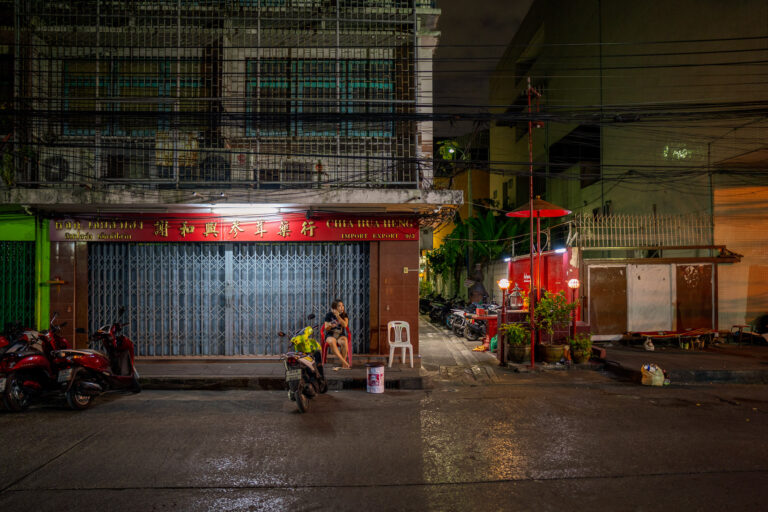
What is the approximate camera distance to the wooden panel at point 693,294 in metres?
13.3

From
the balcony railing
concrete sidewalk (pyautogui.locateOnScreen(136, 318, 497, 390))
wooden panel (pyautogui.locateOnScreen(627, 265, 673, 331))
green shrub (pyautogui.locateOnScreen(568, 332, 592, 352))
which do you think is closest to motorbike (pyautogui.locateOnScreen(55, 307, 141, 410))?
concrete sidewalk (pyautogui.locateOnScreen(136, 318, 497, 390))

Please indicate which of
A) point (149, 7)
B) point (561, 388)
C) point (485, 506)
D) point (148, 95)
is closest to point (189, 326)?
point (148, 95)

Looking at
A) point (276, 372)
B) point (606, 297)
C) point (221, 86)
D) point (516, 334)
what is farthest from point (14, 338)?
point (606, 297)

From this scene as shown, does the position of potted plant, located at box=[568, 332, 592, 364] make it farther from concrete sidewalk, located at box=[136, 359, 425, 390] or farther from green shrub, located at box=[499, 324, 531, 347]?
concrete sidewalk, located at box=[136, 359, 425, 390]

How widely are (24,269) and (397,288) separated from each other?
336 inches

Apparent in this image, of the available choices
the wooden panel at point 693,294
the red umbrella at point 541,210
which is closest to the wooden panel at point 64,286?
the red umbrella at point 541,210

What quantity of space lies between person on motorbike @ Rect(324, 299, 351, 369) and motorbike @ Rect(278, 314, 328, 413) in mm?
1616

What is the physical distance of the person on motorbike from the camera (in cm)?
1018

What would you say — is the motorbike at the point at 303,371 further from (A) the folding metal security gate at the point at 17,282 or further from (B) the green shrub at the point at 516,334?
(A) the folding metal security gate at the point at 17,282

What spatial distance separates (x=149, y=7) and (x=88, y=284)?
6592 millimetres

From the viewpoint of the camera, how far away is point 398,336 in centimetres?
1155

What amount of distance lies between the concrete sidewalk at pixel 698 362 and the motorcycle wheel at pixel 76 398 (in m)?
9.55

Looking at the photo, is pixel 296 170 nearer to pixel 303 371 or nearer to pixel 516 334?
pixel 303 371

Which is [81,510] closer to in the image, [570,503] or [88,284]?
[570,503]
